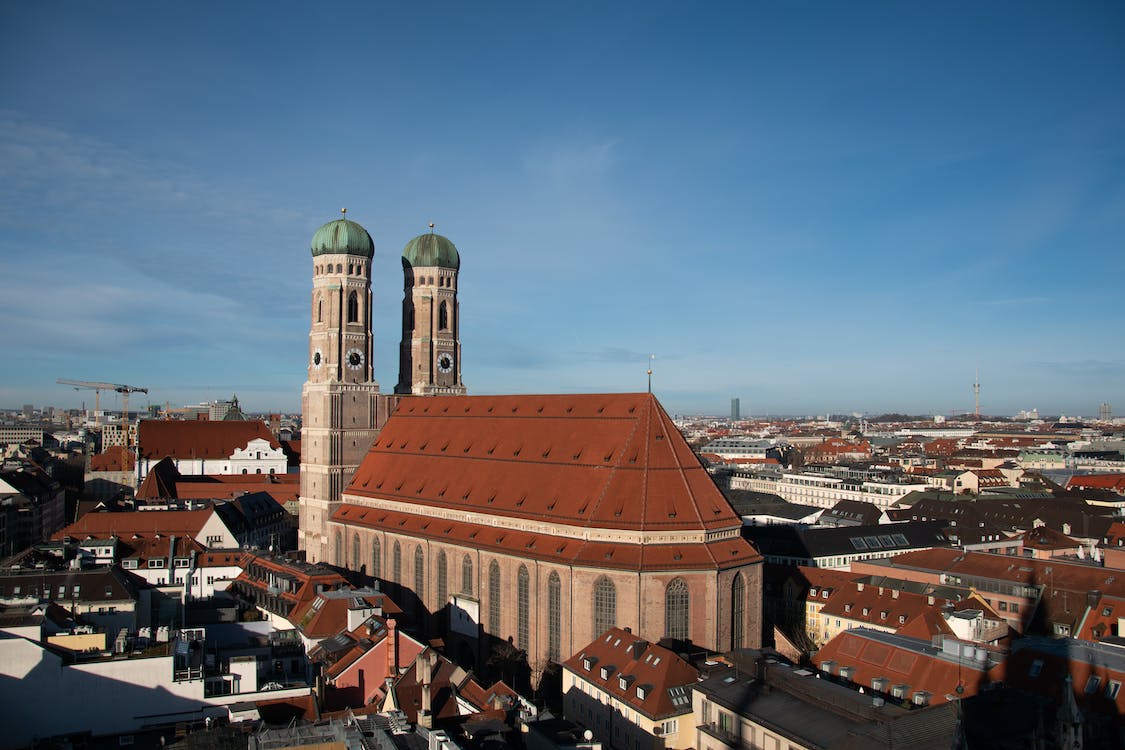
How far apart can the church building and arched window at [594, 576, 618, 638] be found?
0.09 meters

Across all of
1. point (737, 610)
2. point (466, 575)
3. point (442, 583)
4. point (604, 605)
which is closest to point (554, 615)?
point (604, 605)

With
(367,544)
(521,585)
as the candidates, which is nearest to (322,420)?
(367,544)

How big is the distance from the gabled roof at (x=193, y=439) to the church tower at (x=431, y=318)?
56822 mm

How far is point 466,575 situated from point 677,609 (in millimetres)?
16661

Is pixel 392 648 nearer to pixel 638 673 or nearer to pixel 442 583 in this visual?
pixel 638 673

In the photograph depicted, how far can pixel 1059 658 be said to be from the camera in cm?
4497

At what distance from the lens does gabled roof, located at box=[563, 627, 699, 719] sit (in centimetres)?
4303

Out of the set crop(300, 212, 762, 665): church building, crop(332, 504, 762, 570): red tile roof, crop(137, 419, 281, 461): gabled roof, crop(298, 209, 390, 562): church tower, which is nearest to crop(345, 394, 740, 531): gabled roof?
crop(300, 212, 762, 665): church building

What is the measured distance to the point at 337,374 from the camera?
82.9 m

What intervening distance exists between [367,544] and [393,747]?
45284mm

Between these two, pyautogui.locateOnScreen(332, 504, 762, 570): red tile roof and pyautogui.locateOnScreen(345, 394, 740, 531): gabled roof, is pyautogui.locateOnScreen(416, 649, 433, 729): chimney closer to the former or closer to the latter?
pyautogui.locateOnScreen(332, 504, 762, 570): red tile roof

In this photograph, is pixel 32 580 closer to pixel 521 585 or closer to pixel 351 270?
pixel 521 585

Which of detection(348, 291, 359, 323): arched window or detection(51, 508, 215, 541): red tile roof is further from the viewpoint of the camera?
detection(348, 291, 359, 323): arched window

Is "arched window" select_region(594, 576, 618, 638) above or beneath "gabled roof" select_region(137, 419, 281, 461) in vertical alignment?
beneath
